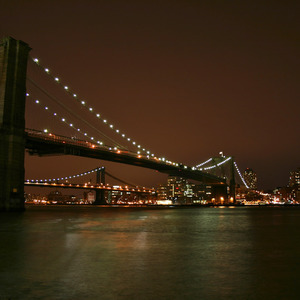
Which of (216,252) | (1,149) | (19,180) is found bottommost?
(216,252)

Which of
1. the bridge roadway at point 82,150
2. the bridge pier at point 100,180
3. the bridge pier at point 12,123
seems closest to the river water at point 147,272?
the bridge pier at point 12,123

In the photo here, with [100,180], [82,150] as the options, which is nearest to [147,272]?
[82,150]

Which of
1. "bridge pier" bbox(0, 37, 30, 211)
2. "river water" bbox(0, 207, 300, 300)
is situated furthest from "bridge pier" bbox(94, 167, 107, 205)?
"river water" bbox(0, 207, 300, 300)

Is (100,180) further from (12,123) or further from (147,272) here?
(147,272)

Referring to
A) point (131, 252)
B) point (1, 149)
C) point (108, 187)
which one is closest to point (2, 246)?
point (131, 252)

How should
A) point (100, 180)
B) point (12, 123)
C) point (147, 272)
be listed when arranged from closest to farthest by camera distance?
point (147, 272), point (12, 123), point (100, 180)

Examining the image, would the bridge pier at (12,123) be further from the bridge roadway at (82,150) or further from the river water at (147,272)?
the river water at (147,272)

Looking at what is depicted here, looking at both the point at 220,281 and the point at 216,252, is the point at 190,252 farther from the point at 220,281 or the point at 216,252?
the point at 220,281
